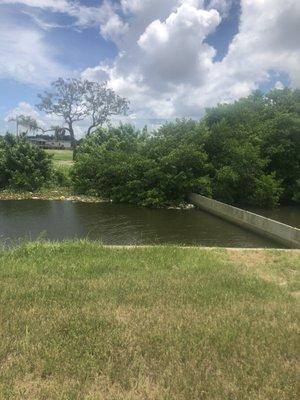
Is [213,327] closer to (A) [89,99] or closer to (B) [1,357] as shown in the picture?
(B) [1,357]

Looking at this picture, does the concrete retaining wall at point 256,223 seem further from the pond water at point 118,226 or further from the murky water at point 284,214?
the murky water at point 284,214

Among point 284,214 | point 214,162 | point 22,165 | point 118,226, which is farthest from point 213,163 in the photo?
point 22,165

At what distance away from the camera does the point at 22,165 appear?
35.9 metres

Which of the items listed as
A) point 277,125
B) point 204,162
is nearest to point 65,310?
point 204,162

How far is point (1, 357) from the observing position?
5.17m

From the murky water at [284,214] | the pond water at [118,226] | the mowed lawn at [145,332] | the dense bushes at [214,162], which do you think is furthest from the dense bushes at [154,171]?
the mowed lawn at [145,332]

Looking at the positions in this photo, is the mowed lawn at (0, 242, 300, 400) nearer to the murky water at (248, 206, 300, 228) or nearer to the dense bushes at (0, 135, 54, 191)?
the murky water at (248, 206, 300, 228)

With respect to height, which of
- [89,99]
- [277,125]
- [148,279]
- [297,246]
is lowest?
[297,246]

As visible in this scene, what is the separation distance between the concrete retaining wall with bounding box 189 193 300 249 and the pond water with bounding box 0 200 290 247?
1.39 feet

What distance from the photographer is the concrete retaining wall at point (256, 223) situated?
18358mm

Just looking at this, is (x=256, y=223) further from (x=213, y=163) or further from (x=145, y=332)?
(x=145, y=332)

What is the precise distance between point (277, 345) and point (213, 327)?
0.90 metres

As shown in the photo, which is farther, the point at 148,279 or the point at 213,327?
the point at 148,279

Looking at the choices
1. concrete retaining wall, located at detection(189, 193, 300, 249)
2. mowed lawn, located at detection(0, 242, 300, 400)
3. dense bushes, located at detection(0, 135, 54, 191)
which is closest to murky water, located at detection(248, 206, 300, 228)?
concrete retaining wall, located at detection(189, 193, 300, 249)
